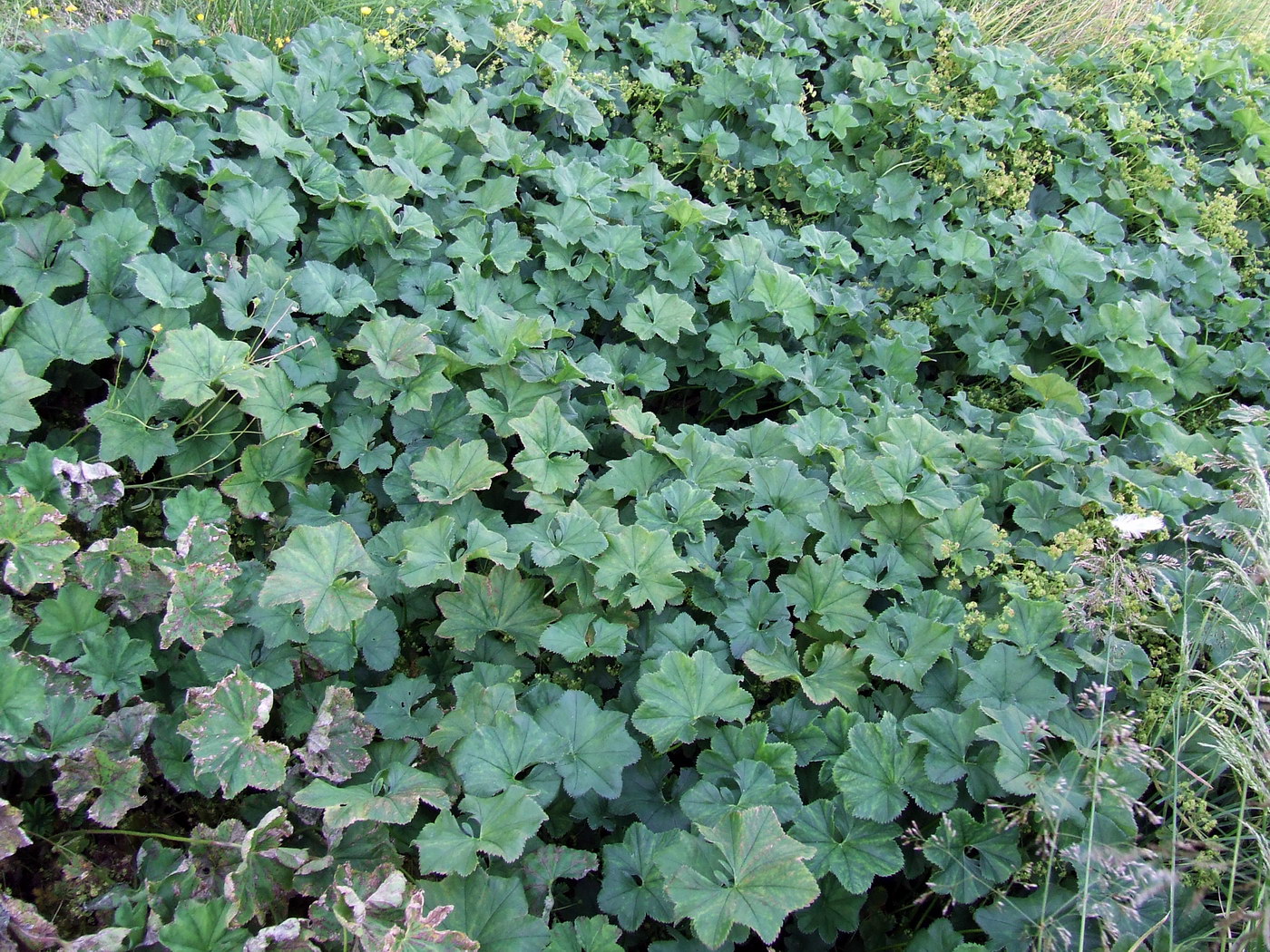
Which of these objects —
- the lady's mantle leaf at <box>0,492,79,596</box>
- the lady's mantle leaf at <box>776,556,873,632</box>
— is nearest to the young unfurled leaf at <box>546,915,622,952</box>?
the lady's mantle leaf at <box>776,556,873,632</box>

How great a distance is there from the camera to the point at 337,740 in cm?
213

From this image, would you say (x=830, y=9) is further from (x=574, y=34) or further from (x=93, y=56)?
(x=93, y=56)

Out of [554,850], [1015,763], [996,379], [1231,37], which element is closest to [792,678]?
[1015,763]

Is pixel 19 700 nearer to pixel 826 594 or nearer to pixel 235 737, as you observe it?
pixel 235 737

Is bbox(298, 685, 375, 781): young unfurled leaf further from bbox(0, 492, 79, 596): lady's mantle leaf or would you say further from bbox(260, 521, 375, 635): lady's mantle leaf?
bbox(0, 492, 79, 596): lady's mantle leaf

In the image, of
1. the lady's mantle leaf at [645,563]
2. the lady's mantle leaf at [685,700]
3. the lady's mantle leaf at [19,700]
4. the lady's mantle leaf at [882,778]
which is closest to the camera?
the lady's mantle leaf at [19,700]

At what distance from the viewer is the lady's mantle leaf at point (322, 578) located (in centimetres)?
214

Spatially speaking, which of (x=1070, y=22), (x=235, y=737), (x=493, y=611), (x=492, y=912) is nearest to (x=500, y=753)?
(x=492, y=912)

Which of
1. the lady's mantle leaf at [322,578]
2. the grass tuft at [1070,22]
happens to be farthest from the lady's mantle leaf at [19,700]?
the grass tuft at [1070,22]

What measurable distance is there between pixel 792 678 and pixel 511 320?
4.62ft

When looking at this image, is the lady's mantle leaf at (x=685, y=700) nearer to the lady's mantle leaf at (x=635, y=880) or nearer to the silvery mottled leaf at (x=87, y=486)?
the lady's mantle leaf at (x=635, y=880)

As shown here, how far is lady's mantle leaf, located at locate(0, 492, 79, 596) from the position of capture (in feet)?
7.02

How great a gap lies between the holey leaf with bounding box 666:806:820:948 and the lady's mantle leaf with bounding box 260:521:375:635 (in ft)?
3.12

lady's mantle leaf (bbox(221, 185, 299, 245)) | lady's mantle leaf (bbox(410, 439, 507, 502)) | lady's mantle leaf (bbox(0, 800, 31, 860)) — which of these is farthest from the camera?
lady's mantle leaf (bbox(221, 185, 299, 245))
